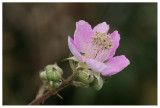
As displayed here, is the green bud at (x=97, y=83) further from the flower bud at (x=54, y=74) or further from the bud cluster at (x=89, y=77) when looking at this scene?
the flower bud at (x=54, y=74)

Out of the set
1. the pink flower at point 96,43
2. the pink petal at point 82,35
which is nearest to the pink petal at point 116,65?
the pink flower at point 96,43

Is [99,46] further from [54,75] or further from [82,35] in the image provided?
[54,75]

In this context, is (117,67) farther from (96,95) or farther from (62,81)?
(96,95)

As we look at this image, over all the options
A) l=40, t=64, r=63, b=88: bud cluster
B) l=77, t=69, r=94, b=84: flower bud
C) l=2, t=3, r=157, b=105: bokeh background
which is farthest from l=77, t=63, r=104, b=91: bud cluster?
l=2, t=3, r=157, b=105: bokeh background

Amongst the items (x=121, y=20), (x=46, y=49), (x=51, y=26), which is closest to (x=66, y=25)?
(x=51, y=26)

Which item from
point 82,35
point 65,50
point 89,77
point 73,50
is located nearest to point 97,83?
point 89,77

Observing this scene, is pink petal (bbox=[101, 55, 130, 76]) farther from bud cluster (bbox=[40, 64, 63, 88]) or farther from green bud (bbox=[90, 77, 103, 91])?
bud cluster (bbox=[40, 64, 63, 88])
